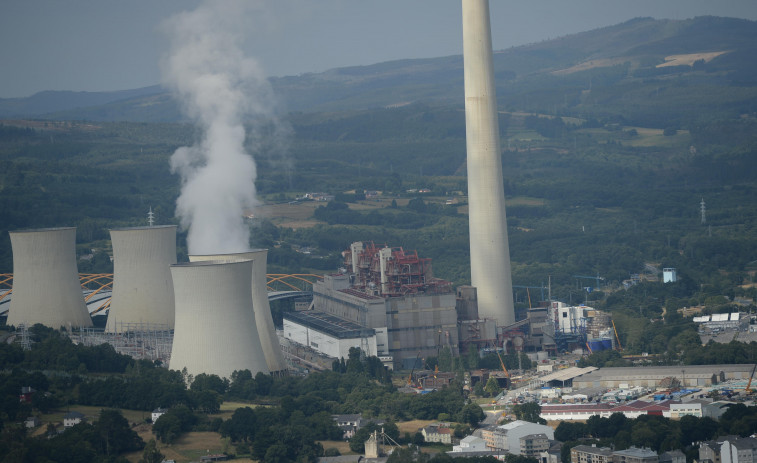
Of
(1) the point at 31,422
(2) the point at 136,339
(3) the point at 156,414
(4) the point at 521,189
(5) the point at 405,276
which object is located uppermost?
(4) the point at 521,189

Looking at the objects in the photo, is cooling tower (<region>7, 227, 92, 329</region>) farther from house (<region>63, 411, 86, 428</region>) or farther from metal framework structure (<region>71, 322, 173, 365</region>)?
house (<region>63, 411, 86, 428</region>)

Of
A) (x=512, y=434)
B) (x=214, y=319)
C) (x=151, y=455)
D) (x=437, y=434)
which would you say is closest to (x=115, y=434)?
(x=151, y=455)

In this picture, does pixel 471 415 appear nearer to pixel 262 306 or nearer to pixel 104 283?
pixel 262 306

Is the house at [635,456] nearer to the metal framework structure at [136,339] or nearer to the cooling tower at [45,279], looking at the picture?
the metal framework structure at [136,339]

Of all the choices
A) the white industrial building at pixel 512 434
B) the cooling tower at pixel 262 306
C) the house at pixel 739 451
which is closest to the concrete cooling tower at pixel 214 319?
the cooling tower at pixel 262 306

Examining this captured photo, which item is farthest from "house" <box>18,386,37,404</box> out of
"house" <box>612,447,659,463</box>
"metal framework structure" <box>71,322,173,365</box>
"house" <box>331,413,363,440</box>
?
"house" <box>612,447,659,463</box>

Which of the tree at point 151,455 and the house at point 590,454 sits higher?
the tree at point 151,455

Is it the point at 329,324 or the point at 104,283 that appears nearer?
the point at 329,324
